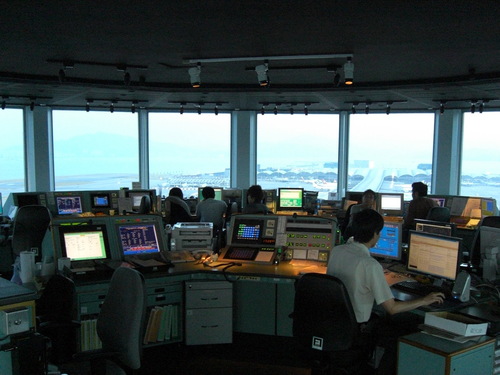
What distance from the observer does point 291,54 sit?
5.08 m

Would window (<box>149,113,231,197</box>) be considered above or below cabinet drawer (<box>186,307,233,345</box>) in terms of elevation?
above

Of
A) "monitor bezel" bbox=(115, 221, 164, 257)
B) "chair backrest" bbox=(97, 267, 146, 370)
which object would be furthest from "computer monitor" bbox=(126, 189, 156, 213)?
"chair backrest" bbox=(97, 267, 146, 370)

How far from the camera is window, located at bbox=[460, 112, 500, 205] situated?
9.41 meters

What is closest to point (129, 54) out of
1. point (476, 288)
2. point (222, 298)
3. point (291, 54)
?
point (291, 54)

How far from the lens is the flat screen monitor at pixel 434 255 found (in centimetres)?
326

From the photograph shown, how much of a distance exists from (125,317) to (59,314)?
73cm

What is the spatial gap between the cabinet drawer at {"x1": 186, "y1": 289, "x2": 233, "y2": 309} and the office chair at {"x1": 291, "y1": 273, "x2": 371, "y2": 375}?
1.27 metres

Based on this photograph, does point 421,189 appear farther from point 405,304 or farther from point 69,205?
point 69,205

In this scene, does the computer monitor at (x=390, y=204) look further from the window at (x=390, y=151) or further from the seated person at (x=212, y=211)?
the seated person at (x=212, y=211)

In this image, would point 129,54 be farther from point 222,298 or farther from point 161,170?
point 161,170

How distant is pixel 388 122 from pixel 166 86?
5658 millimetres

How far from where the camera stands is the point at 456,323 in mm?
2566

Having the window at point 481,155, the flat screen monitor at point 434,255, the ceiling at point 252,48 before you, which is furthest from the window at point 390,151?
the flat screen monitor at point 434,255

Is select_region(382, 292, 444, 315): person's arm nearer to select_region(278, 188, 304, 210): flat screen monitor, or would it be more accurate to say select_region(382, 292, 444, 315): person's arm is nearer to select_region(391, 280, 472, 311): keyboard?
select_region(391, 280, 472, 311): keyboard
